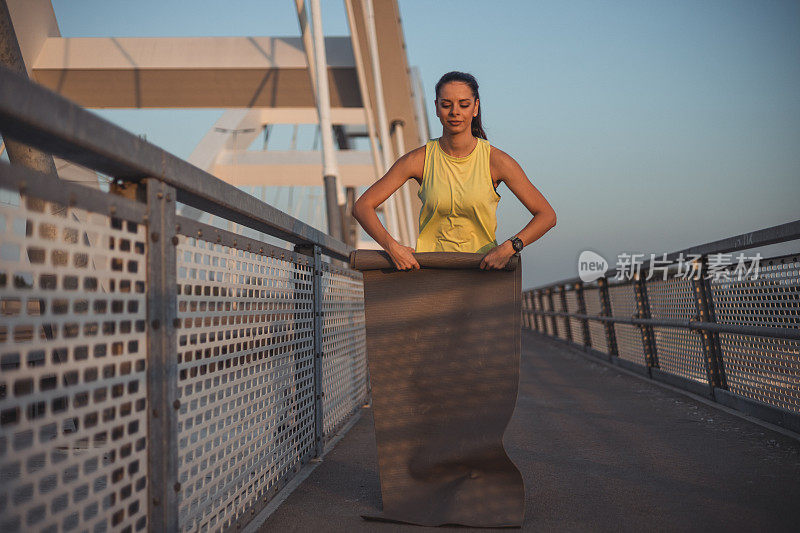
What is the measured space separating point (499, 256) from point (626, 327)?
599 cm

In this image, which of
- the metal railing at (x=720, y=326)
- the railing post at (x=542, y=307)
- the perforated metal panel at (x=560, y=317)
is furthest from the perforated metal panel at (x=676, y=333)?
the railing post at (x=542, y=307)

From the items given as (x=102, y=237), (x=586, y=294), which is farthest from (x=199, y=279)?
(x=586, y=294)

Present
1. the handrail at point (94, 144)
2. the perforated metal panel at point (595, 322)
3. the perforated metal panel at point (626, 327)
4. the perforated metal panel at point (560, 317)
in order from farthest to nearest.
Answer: the perforated metal panel at point (560, 317) < the perforated metal panel at point (595, 322) < the perforated metal panel at point (626, 327) < the handrail at point (94, 144)

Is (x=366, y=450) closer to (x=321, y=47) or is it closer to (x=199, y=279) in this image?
(x=199, y=279)

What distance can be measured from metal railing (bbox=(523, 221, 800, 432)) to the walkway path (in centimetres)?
25

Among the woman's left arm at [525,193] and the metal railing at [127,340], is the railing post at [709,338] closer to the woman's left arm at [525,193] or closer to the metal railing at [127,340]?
the woman's left arm at [525,193]

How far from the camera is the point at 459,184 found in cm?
260

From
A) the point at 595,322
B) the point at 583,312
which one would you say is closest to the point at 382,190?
the point at 595,322

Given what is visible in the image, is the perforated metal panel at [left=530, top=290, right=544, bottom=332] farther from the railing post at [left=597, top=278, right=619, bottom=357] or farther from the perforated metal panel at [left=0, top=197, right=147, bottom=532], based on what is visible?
the perforated metal panel at [left=0, top=197, right=147, bottom=532]

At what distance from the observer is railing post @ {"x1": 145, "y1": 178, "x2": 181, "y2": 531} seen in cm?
166

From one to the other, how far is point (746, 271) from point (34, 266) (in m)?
4.32

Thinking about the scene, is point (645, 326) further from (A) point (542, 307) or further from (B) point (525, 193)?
(A) point (542, 307)

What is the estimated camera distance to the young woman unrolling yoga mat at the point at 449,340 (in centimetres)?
251

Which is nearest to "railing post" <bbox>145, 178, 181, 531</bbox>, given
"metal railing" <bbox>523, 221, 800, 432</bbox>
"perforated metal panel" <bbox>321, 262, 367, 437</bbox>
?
"perforated metal panel" <bbox>321, 262, 367, 437</bbox>
